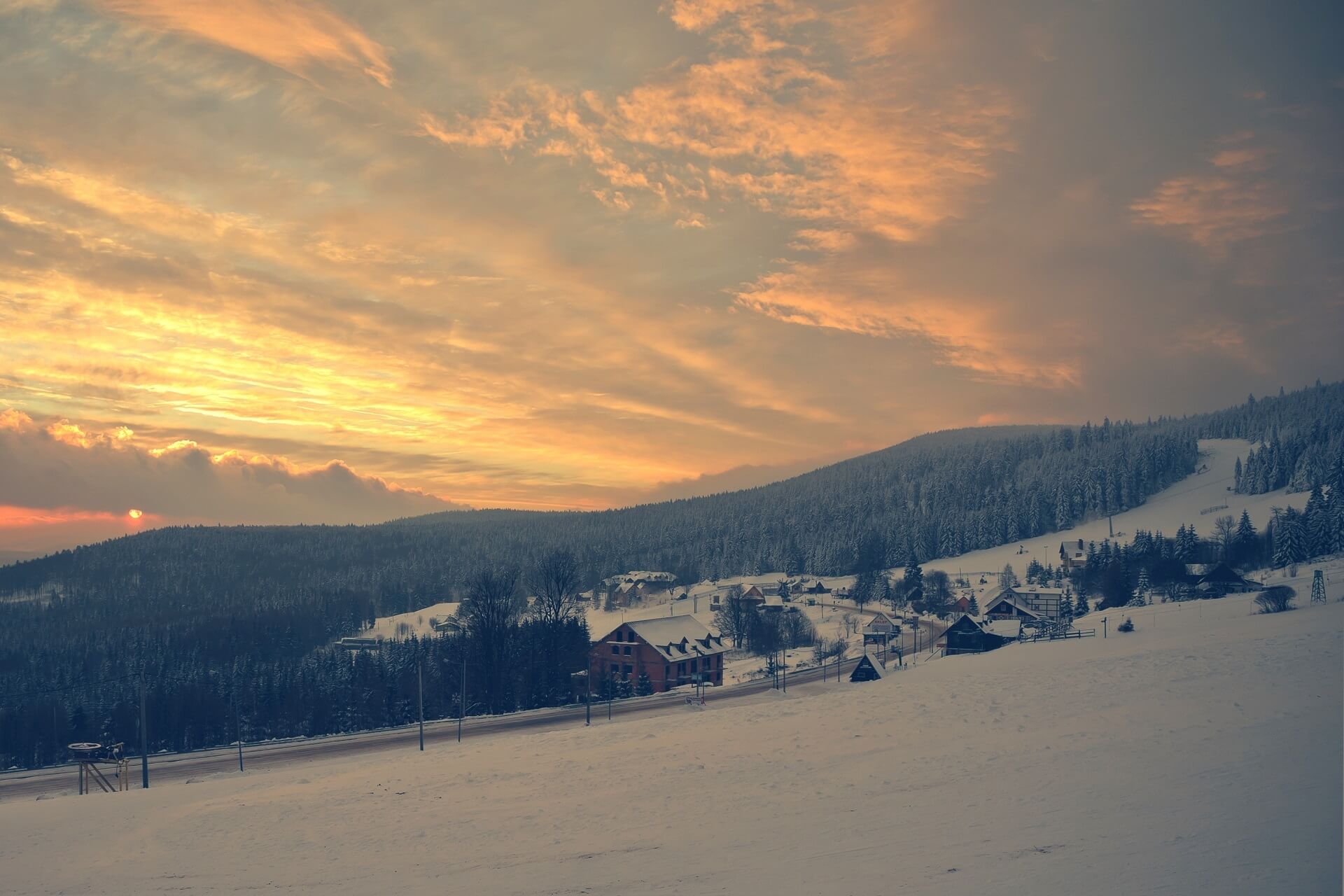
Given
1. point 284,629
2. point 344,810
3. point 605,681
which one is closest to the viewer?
point 344,810

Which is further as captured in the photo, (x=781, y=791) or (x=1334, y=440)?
(x=1334, y=440)

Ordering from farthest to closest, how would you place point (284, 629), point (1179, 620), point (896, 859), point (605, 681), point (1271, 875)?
1. point (284, 629)
2. point (605, 681)
3. point (1179, 620)
4. point (896, 859)
5. point (1271, 875)

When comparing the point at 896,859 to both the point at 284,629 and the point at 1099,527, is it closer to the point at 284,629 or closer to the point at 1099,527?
the point at 284,629

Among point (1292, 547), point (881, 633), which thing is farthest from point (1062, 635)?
point (1292, 547)

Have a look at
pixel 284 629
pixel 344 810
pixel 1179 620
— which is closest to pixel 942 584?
pixel 1179 620

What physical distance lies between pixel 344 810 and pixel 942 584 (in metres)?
133

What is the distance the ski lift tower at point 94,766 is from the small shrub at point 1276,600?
242 feet

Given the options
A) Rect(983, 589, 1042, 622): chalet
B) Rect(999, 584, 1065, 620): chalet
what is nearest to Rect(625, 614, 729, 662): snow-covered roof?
Rect(983, 589, 1042, 622): chalet

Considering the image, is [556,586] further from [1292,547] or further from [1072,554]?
[1072,554]

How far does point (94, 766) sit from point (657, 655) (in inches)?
1933

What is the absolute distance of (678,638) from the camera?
299ft

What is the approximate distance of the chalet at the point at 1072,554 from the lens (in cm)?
15004

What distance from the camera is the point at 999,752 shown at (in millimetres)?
29266

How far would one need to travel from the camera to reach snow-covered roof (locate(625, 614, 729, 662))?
88.1m
